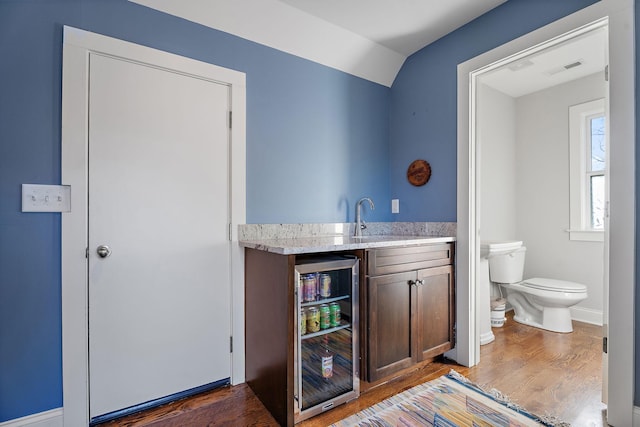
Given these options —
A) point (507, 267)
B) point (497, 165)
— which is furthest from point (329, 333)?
point (497, 165)

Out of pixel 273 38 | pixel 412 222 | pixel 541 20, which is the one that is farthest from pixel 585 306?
pixel 273 38

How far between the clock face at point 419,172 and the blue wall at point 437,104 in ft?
0.13

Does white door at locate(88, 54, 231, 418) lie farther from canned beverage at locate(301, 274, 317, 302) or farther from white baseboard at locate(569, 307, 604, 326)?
white baseboard at locate(569, 307, 604, 326)

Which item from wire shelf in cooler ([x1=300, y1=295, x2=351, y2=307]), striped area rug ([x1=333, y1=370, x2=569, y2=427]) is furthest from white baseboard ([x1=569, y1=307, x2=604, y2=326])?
wire shelf in cooler ([x1=300, y1=295, x2=351, y2=307])

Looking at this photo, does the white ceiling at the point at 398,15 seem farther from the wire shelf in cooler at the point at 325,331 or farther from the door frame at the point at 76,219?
the wire shelf in cooler at the point at 325,331

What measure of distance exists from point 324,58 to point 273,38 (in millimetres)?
437

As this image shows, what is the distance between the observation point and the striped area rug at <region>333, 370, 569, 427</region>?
1540 mm

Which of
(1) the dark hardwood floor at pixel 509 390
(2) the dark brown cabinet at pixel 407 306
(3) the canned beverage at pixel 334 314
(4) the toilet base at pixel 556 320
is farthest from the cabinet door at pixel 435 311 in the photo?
(4) the toilet base at pixel 556 320

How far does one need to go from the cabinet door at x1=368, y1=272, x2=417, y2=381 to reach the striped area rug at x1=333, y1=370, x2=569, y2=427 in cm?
17

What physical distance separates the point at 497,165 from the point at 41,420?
165 inches

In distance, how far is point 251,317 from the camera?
1874 millimetres

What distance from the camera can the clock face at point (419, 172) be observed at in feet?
7.99

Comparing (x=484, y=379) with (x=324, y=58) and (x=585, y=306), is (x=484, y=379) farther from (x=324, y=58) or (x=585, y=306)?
A: (x=324, y=58)

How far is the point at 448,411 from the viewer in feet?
5.35
